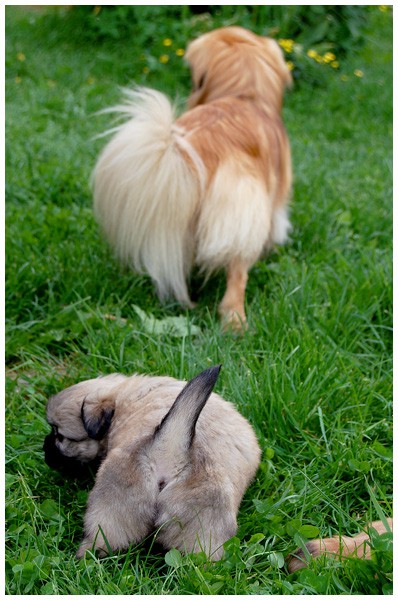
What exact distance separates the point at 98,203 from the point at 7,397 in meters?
1.18

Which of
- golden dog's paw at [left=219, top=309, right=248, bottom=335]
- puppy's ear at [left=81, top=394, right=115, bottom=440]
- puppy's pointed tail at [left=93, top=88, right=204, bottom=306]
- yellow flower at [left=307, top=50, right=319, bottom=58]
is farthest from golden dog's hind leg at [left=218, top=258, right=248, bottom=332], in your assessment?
yellow flower at [left=307, top=50, right=319, bottom=58]

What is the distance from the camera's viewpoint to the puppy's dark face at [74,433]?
2430 mm

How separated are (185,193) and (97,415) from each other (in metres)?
1.36

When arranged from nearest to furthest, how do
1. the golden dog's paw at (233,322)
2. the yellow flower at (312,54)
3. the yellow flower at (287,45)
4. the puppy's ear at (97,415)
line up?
the puppy's ear at (97,415) < the golden dog's paw at (233,322) < the yellow flower at (287,45) < the yellow flower at (312,54)

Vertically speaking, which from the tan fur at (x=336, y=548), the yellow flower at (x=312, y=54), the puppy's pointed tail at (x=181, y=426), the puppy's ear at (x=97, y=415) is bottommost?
the yellow flower at (x=312, y=54)

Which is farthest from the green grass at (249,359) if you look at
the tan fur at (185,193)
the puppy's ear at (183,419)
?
the puppy's ear at (183,419)

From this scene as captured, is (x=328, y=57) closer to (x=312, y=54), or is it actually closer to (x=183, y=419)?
(x=312, y=54)

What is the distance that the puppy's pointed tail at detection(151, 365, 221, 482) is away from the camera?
79.7 inches

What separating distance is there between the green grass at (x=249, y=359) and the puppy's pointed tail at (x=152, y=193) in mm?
184

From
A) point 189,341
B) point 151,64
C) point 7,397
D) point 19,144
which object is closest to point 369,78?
point 151,64

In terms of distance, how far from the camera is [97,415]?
7.89 ft

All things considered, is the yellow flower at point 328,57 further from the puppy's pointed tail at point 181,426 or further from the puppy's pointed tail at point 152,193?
the puppy's pointed tail at point 181,426

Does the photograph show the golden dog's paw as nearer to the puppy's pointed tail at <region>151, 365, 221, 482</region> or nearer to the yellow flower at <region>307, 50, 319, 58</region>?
the puppy's pointed tail at <region>151, 365, 221, 482</region>

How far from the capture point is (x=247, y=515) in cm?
230
